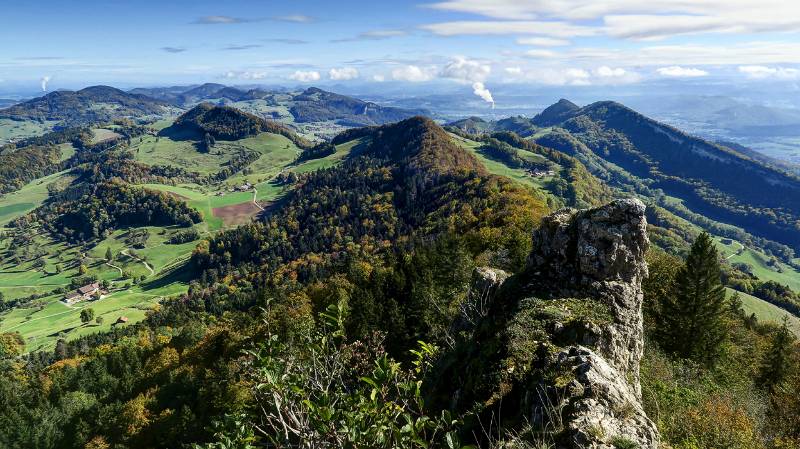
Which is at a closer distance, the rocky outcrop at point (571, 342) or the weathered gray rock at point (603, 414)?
the weathered gray rock at point (603, 414)

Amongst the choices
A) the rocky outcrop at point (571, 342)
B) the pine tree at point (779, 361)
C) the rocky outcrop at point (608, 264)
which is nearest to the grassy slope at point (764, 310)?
the pine tree at point (779, 361)

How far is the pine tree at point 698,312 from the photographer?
50.1 metres

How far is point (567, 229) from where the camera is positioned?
104ft

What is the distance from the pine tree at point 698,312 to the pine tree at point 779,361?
4.65m

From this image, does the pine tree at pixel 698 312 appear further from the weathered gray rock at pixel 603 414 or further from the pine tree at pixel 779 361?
the weathered gray rock at pixel 603 414

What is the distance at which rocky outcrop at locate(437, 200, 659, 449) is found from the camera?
1503 centimetres

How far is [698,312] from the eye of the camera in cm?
5038

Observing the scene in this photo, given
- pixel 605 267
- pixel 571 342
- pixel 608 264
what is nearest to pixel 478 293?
pixel 605 267

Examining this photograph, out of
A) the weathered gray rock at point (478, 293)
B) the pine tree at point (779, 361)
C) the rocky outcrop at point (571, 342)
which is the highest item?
the rocky outcrop at point (571, 342)

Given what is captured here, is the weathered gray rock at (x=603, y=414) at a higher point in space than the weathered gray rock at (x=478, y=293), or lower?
higher

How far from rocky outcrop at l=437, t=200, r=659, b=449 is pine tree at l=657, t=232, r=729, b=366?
27.0m

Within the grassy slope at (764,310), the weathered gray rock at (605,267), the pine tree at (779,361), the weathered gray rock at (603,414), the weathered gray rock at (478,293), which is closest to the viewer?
the weathered gray rock at (603,414)

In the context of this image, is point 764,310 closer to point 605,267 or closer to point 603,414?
point 605,267

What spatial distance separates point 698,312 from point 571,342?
123 ft
